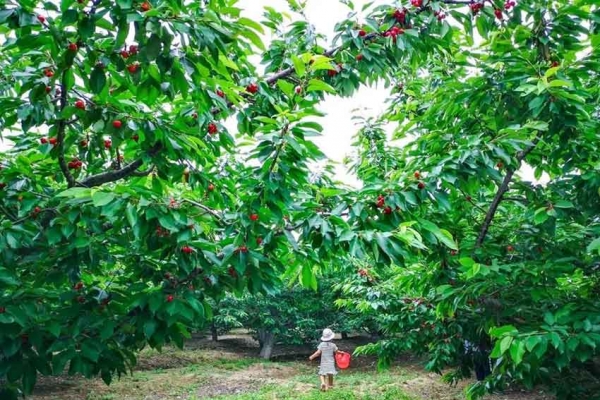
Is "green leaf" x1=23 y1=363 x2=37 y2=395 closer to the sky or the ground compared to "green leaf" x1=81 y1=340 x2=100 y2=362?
closer to the ground

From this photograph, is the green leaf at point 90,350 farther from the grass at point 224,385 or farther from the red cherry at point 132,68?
the grass at point 224,385

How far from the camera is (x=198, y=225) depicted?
7.16ft

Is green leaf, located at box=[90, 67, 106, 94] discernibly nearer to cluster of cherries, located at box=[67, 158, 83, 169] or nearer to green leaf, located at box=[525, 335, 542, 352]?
cluster of cherries, located at box=[67, 158, 83, 169]

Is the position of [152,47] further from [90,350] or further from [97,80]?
[90,350]

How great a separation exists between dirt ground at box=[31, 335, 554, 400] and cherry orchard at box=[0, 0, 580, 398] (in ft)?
20.3

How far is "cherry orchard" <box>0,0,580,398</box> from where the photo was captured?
5.83 feet

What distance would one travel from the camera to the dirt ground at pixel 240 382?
8305 mm

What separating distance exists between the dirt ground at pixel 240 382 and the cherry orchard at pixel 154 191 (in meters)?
6.18

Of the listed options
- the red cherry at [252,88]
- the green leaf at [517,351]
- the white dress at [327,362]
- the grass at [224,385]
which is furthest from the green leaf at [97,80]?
the white dress at [327,362]

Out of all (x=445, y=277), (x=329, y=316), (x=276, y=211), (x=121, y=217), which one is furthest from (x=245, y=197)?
(x=329, y=316)

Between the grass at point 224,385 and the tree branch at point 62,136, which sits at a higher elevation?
the tree branch at point 62,136

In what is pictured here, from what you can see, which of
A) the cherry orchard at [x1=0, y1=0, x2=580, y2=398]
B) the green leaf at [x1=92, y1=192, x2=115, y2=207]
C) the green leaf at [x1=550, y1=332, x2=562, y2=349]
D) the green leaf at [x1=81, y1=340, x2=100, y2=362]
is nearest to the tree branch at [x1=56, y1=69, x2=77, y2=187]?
the cherry orchard at [x1=0, y1=0, x2=580, y2=398]

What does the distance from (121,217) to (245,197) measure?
525 mm

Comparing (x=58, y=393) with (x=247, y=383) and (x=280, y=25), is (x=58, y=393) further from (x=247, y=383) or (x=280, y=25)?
(x=280, y=25)
